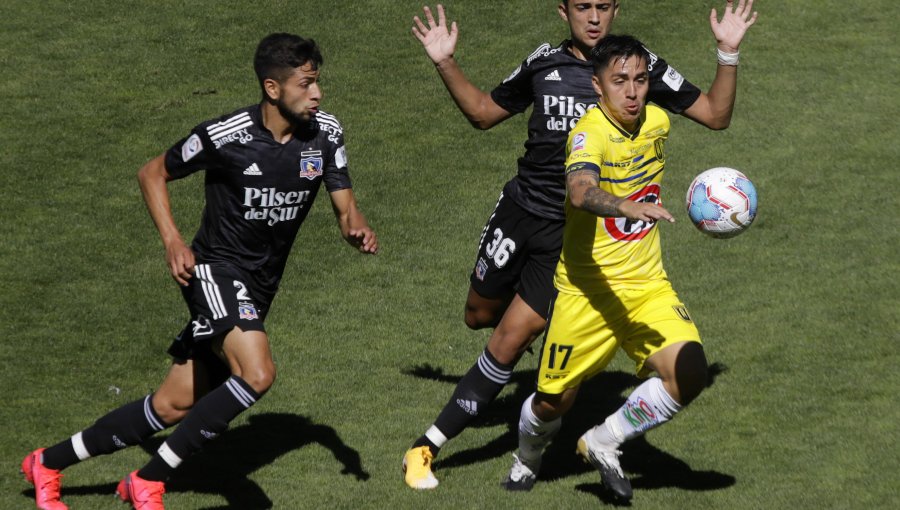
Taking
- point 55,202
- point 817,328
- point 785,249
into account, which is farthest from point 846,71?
point 55,202

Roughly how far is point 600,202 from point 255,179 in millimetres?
2263

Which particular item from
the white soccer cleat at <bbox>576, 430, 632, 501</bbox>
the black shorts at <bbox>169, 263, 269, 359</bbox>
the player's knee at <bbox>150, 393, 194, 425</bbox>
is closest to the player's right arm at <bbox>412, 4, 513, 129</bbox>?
the black shorts at <bbox>169, 263, 269, 359</bbox>

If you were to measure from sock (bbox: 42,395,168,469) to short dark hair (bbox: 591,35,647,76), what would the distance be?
348cm

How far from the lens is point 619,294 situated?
7.35 m

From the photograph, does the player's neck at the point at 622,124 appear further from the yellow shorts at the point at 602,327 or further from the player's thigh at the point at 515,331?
the player's thigh at the point at 515,331

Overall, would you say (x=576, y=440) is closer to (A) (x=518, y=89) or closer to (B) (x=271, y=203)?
(A) (x=518, y=89)

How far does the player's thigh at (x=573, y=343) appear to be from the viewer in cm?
738

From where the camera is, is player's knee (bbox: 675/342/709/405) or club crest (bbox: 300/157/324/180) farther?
club crest (bbox: 300/157/324/180)

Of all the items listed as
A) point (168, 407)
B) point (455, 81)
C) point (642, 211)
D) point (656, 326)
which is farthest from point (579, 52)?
point (168, 407)

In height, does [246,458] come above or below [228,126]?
below

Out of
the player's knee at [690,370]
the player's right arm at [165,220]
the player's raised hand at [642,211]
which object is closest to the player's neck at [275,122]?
the player's right arm at [165,220]

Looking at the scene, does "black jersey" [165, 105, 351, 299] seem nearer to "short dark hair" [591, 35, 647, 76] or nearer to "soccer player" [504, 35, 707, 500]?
"soccer player" [504, 35, 707, 500]

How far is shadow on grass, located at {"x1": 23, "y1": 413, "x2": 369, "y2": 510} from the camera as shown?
7.95m

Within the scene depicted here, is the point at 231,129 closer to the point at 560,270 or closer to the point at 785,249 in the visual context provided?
the point at 560,270
